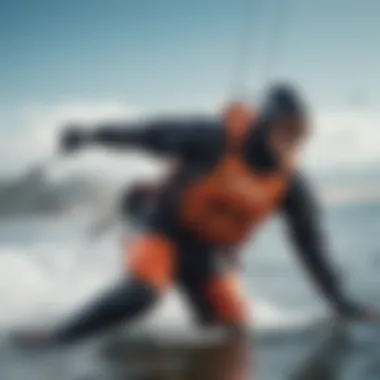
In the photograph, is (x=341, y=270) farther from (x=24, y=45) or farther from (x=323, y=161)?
(x=24, y=45)

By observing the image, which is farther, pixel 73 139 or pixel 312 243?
pixel 312 243

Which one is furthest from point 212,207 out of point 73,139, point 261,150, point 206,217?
point 73,139

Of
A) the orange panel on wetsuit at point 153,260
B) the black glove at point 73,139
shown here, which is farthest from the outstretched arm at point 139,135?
the orange panel on wetsuit at point 153,260

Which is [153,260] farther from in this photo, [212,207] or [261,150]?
[261,150]

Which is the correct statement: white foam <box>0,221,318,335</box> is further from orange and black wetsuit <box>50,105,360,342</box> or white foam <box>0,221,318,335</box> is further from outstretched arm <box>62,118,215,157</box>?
outstretched arm <box>62,118,215,157</box>

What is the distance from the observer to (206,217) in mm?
2059

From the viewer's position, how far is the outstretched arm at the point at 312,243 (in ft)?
6.80

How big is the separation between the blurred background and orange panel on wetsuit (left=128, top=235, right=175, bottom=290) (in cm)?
4

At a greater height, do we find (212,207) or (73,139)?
(73,139)

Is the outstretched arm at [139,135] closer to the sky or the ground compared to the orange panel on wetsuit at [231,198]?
closer to the sky

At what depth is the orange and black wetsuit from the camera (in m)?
2.00

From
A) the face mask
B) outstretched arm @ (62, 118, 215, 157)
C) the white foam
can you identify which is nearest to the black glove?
outstretched arm @ (62, 118, 215, 157)

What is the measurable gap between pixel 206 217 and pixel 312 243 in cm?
21

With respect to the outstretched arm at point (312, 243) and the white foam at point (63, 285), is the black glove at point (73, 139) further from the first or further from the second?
the outstretched arm at point (312, 243)
